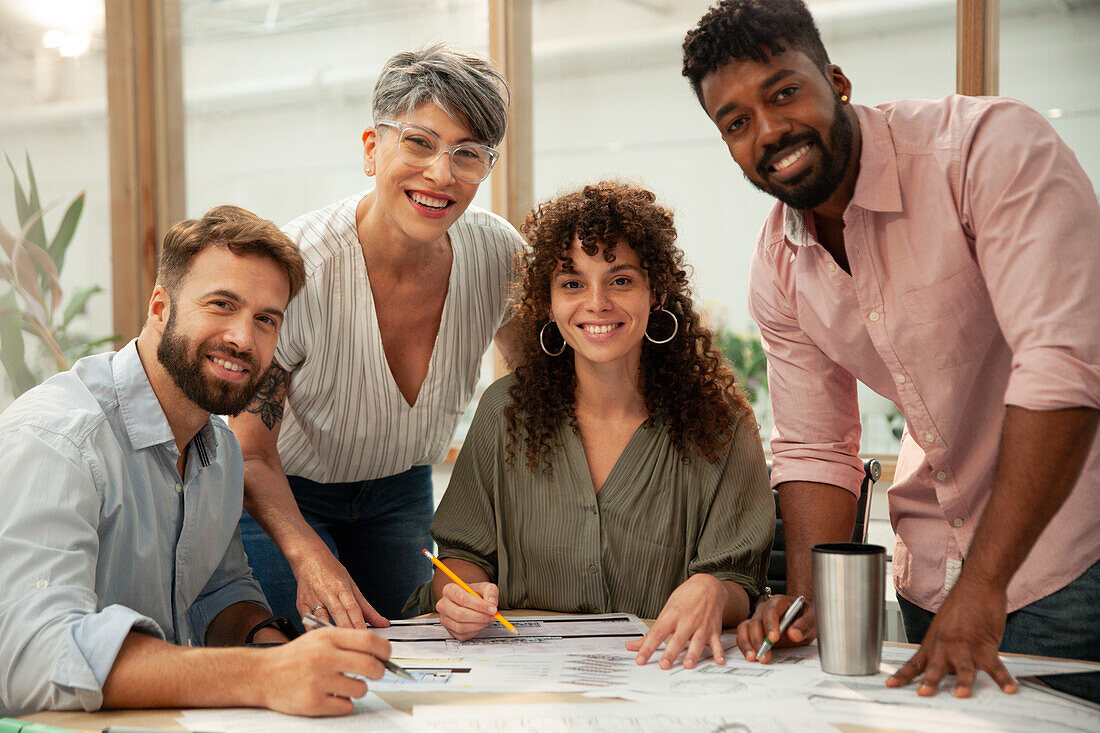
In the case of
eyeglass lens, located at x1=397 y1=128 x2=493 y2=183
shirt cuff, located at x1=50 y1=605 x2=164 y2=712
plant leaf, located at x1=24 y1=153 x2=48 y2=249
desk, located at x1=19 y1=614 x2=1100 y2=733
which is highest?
plant leaf, located at x1=24 y1=153 x2=48 y2=249

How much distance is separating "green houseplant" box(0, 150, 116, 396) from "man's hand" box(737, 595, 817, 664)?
3.07 m

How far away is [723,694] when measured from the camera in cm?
125

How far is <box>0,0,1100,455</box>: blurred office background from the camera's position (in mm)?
3051

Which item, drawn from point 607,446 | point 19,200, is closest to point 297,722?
point 607,446

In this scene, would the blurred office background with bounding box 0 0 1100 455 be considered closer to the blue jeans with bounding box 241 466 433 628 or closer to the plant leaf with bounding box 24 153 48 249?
the plant leaf with bounding box 24 153 48 249

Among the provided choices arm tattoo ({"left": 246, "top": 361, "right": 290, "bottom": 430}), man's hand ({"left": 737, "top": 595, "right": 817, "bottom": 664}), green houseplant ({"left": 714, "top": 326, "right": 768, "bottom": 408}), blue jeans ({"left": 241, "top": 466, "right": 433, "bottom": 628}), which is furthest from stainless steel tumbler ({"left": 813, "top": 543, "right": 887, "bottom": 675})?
green houseplant ({"left": 714, "top": 326, "right": 768, "bottom": 408})

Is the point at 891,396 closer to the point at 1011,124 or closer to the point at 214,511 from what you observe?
the point at 1011,124

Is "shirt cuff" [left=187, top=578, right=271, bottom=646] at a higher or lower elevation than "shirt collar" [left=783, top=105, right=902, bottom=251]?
lower

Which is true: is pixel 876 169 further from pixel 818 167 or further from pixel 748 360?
pixel 748 360

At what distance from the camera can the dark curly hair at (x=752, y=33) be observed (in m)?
1.53

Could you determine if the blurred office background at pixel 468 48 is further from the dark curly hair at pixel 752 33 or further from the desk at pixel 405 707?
the desk at pixel 405 707

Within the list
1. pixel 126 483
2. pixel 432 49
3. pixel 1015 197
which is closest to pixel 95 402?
pixel 126 483

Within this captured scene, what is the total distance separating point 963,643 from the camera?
126 cm

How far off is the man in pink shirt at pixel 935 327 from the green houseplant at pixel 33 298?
9.54 ft
